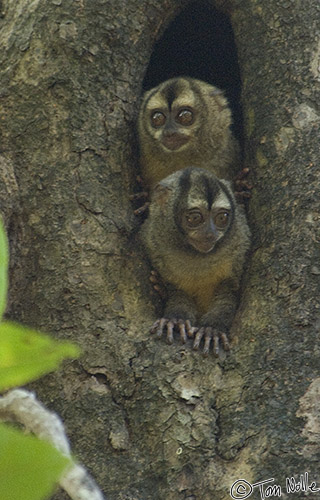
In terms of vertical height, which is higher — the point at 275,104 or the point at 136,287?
the point at 275,104

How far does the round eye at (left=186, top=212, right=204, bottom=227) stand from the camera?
4215mm

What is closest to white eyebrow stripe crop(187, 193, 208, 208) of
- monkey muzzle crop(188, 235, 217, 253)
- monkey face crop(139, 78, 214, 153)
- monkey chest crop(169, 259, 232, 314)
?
monkey muzzle crop(188, 235, 217, 253)

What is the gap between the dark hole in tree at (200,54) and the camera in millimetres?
5316

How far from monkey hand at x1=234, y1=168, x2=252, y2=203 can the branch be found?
281cm

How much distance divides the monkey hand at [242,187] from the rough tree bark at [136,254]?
0.17 metres

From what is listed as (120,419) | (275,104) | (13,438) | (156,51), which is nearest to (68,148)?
(275,104)

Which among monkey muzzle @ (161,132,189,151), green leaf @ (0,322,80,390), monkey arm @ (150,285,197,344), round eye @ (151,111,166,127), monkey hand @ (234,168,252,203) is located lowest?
monkey arm @ (150,285,197,344)

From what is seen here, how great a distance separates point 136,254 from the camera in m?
3.71

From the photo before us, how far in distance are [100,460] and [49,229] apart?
1213 millimetres

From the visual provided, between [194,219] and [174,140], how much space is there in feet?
3.82

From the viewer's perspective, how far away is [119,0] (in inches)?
157

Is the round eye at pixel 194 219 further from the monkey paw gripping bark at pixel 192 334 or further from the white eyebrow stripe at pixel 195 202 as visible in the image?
the monkey paw gripping bark at pixel 192 334

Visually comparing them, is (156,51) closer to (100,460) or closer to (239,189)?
(239,189)

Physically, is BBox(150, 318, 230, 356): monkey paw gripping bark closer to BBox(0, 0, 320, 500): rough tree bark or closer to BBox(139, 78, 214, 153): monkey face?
BBox(0, 0, 320, 500): rough tree bark
